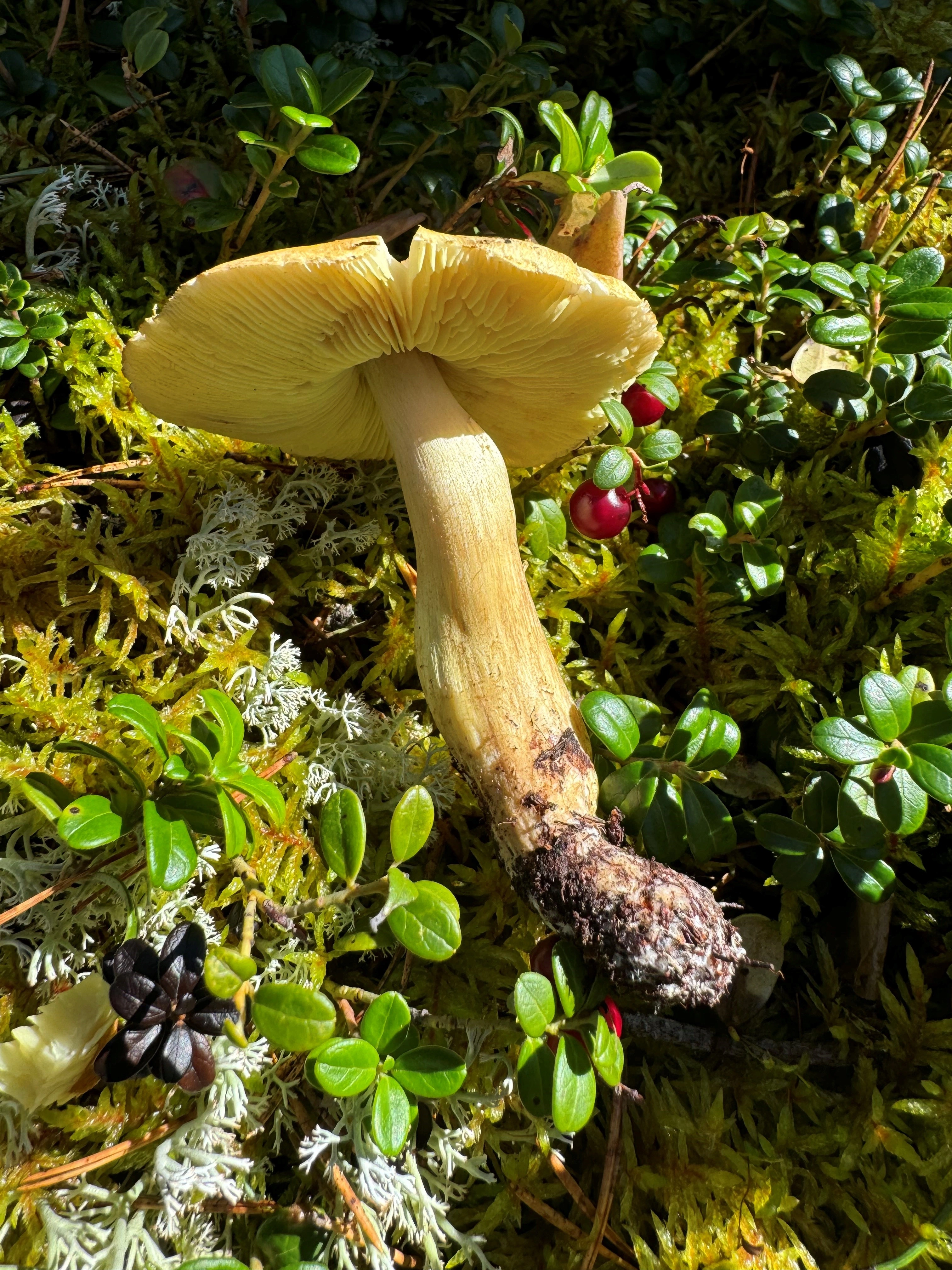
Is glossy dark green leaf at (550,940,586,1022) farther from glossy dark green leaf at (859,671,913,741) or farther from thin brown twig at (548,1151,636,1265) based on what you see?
glossy dark green leaf at (859,671,913,741)

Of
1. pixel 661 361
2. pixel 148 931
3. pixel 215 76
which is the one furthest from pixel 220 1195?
pixel 215 76

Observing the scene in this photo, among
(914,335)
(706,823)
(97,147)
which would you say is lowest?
(706,823)

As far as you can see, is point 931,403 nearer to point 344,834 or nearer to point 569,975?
point 569,975

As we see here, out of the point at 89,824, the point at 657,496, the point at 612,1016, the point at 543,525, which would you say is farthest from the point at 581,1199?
the point at 657,496

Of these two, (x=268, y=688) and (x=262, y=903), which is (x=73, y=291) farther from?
(x=262, y=903)

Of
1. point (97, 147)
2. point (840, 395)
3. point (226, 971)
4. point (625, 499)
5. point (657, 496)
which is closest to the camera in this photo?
point (226, 971)

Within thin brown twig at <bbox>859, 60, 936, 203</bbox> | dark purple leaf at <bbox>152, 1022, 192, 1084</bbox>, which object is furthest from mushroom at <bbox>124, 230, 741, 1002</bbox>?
thin brown twig at <bbox>859, 60, 936, 203</bbox>
